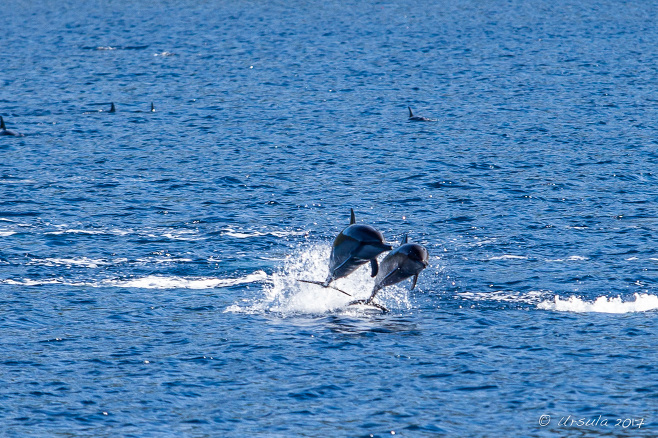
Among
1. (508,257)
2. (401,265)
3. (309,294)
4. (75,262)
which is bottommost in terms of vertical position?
(309,294)

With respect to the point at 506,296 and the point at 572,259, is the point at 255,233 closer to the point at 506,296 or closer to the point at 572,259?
the point at 506,296

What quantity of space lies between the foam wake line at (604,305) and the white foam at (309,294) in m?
6.02

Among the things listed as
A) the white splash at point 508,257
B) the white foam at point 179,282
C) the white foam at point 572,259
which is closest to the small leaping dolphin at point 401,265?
the white foam at point 179,282

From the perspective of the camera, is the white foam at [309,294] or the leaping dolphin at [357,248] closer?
the leaping dolphin at [357,248]

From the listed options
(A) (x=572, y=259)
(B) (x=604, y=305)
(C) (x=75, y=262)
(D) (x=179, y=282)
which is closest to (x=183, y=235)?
(C) (x=75, y=262)

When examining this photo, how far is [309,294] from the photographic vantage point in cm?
4088

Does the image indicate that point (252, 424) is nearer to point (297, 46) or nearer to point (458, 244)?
point (458, 244)

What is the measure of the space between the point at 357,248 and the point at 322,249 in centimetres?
1187

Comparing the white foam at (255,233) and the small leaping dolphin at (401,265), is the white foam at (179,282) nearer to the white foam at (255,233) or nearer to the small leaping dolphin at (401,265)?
the white foam at (255,233)

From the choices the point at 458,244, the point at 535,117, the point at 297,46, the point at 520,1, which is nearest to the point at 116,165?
the point at 458,244

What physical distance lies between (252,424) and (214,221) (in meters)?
24.0

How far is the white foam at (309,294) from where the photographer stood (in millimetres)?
39688

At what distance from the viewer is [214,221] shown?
2052 inches

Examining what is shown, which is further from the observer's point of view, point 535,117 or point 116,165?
point 535,117
